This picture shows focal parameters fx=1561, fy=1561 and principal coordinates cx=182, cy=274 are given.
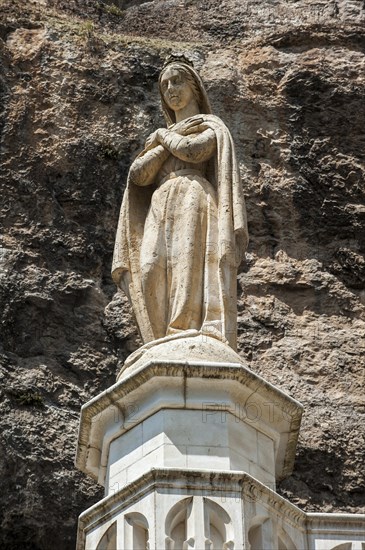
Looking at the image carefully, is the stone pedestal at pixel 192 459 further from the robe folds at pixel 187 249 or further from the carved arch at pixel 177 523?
the robe folds at pixel 187 249

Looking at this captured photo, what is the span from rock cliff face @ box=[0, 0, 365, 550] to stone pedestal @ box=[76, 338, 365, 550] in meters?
5.10

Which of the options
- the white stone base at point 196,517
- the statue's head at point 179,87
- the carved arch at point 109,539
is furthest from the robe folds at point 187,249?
the carved arch at point 109,539

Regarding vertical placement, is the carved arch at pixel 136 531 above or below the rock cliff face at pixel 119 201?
below

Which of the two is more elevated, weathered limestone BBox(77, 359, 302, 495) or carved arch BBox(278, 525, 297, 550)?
weathered limestone BBox(77, 359, 302, 495)

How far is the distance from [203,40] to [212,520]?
12045mm

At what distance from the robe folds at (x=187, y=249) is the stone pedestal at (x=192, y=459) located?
0.50 m

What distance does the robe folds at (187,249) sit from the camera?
10938mm

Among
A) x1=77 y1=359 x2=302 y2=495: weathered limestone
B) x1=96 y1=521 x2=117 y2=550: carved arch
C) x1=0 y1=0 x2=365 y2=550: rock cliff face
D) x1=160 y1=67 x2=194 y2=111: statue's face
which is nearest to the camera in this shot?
x1=96 y1=521 x2=117 y2=550: carved arch

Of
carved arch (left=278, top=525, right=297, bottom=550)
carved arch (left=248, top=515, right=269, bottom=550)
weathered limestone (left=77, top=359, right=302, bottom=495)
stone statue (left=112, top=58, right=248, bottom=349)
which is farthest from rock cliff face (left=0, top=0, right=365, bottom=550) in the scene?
carved arch (left=248, top=515, right=269, bottom=550)

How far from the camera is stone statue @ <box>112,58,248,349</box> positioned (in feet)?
36.0

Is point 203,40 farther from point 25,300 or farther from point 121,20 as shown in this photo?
point 25,300

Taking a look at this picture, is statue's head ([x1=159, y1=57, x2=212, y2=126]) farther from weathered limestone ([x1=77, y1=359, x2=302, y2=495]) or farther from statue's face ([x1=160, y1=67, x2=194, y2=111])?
weathered limestone ([x1=77, y1=359, x2=302, y2=495])

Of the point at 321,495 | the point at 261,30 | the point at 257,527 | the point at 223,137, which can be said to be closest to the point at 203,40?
the point at 261,30

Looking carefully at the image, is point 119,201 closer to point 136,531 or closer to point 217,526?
point 136,531
